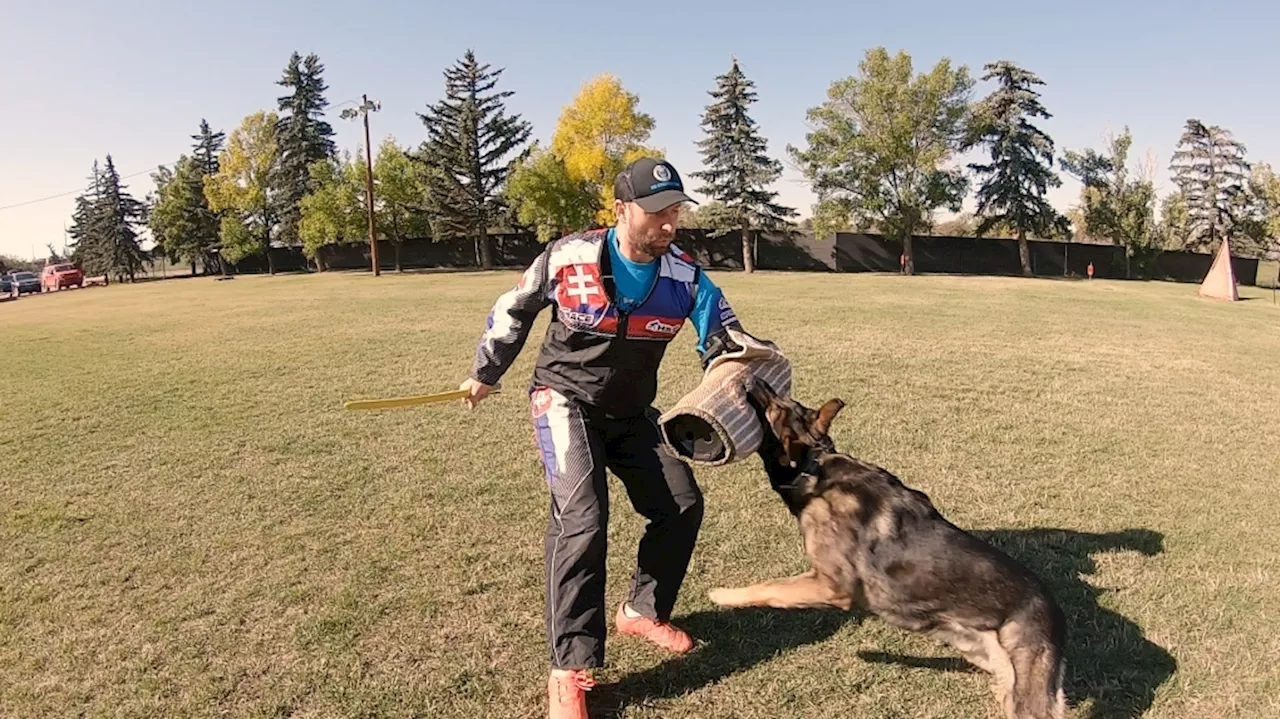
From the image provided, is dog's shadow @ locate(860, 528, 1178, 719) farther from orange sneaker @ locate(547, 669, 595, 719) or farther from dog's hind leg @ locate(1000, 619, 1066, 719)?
orange sneaker @ locate(547, 669, 595, 719)

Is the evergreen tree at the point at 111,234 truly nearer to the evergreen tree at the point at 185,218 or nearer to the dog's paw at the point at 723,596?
the evergreen tree at the point at 185,218

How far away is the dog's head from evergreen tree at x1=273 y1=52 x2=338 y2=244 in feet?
187

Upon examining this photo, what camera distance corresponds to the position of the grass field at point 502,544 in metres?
3.39

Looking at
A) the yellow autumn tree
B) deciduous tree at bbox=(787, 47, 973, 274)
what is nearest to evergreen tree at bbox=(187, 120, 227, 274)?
the yellow autumn tree

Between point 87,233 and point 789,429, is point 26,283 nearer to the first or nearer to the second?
point 87,233

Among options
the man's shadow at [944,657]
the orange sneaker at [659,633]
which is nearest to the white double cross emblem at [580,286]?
the orange sneaker at [659,633]

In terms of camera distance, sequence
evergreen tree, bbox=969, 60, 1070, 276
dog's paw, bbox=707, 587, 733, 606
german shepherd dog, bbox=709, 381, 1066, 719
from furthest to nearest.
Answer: evergreen tree, bbox=969, 60, 1070, 276
dog's paw, bbox=707, 587, 733, 606
german shepherd dog, bbox=709, 381, 1066, 719

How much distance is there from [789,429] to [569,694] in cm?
146

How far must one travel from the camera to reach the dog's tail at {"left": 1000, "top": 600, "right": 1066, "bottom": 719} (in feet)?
9.53

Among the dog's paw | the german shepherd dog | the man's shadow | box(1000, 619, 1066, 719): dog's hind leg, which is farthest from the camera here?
the dog's paw

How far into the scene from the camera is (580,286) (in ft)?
11.0

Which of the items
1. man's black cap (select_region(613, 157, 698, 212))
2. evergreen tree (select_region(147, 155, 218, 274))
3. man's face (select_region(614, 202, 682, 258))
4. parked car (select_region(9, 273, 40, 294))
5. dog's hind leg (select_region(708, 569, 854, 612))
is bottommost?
dog's hind leg (select_region(708, 569, 854, 612))

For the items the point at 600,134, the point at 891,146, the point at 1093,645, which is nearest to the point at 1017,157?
the point at 891,146

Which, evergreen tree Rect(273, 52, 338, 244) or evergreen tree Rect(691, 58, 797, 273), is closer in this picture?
evergreen tree Rect(691, 58, 797, 273)
